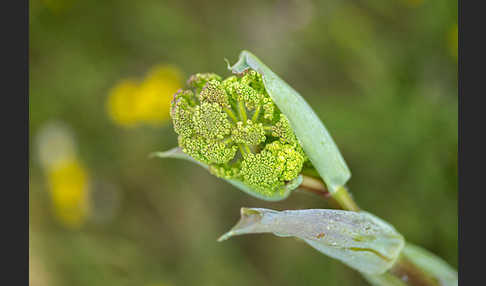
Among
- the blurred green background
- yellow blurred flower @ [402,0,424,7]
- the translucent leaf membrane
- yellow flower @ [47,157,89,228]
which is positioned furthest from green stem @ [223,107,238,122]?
yellow flower @ [47,157,89,228]

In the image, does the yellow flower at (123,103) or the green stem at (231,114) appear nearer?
the green stem at (231,114)

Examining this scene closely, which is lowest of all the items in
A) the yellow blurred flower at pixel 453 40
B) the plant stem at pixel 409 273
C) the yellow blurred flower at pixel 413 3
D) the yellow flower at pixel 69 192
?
the yellow flower at pixel 69 192

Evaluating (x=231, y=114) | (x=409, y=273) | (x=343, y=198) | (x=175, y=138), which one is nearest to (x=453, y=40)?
(x=409, y=273)

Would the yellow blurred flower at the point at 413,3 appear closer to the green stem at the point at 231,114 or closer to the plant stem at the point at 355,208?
the plant stem at the point at 355,208

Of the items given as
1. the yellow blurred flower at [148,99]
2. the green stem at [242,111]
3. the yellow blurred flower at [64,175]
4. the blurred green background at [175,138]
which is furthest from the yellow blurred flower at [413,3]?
the yellow blurred flower at [64,175]

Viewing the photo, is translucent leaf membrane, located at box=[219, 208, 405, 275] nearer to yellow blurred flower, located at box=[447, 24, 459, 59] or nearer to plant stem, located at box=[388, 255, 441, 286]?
plant stem, located at box=[388, 255, 441, 286]

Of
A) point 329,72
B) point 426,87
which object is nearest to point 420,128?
point 426,87
